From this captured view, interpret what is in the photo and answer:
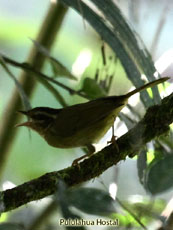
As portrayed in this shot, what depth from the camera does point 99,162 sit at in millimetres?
1147

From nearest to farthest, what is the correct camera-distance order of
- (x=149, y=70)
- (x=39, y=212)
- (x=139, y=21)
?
1. (x=149, y=70)
2. (x=139, y=21)
3. (x=39, y=212)

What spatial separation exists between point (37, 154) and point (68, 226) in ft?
6.31

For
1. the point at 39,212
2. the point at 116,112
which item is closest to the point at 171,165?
the point at 116,112

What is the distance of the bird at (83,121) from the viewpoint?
1.50m

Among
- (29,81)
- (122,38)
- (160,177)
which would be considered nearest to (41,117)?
(29,81)

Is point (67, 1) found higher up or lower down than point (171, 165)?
higher up

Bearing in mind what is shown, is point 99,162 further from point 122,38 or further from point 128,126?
point 122,38

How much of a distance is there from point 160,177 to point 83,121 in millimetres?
823

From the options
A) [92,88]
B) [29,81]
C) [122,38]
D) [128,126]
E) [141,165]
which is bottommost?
[141,165]

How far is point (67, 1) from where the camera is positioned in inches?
55.4

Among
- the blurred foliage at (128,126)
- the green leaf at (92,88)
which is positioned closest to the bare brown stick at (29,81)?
the blurred foliage at (128,126)

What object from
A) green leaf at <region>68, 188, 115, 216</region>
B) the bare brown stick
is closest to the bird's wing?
the bare brown stick

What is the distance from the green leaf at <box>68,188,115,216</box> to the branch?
15.4 inches

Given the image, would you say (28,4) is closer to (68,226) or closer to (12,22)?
(12,22)
